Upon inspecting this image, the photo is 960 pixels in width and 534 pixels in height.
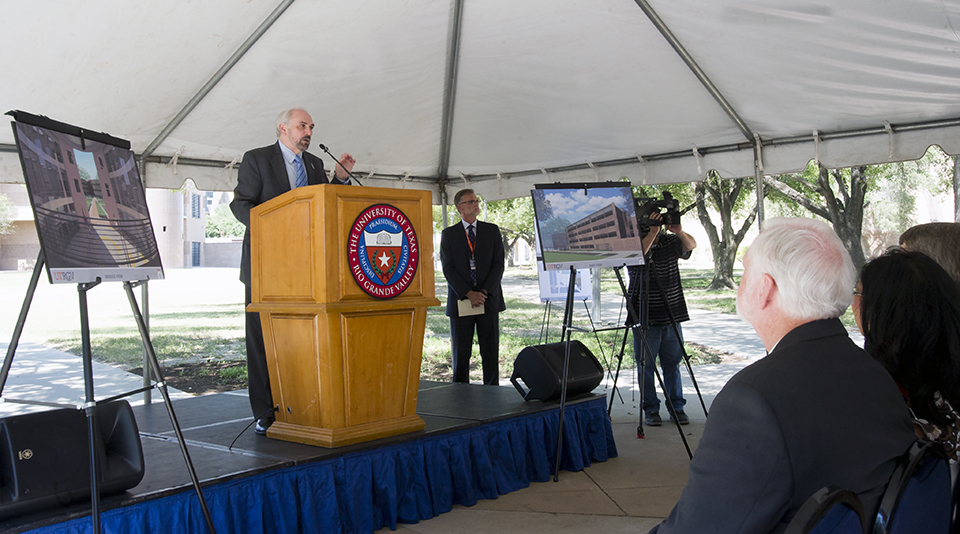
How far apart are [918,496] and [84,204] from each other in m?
2.42

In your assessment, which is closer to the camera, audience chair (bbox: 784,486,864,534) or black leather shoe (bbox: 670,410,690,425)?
audience chair (bbox: 784,486,864,534)

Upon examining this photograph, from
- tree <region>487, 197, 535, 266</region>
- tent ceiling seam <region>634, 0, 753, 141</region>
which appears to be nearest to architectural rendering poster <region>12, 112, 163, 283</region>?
tent ceiling seam <region>634, 0, 753, 141</region>

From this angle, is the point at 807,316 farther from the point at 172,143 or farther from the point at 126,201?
the point at 172,143

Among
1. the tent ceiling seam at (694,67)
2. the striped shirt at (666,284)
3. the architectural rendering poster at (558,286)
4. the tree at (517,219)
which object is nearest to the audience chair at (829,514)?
the tent ceiling seam at (694,67)

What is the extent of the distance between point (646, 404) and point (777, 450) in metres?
4.05

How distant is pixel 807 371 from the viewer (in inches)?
41.2

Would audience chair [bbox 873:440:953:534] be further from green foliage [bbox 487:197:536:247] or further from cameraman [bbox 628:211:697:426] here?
green foliage [bbox 487:197:536:247]

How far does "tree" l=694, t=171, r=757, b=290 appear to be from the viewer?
1655 cm

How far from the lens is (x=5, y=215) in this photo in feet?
58.9

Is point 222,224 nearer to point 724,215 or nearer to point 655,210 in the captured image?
point 724,215

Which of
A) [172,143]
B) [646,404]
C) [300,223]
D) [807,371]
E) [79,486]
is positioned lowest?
[646,404]

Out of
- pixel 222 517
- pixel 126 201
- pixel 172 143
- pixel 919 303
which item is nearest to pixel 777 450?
pixel 919 303

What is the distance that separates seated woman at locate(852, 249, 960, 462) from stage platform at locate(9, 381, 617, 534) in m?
1.98

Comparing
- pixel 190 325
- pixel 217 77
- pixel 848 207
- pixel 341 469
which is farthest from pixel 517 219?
pixel 341 469
